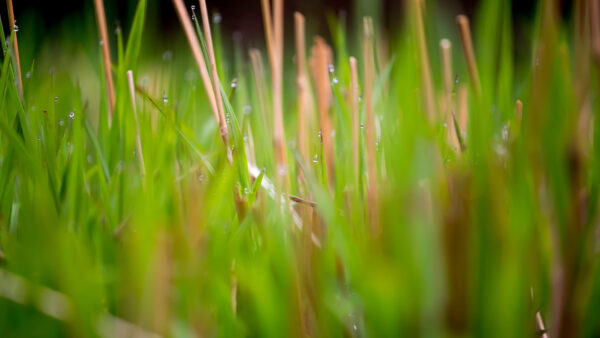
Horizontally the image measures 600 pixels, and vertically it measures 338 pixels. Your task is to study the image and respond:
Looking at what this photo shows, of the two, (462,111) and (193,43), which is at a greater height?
(193,43)

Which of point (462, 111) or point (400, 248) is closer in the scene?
point (400, 248)

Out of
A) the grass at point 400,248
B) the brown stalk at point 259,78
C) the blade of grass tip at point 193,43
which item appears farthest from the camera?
the brown stalk at point 259,78

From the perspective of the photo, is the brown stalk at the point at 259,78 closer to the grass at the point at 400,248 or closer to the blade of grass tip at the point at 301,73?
the blade of grass tip at the point at 301,73

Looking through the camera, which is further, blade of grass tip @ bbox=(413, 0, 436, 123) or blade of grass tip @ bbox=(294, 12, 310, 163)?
blade of grass tip @ bbox=(294, 12, 310, 163)

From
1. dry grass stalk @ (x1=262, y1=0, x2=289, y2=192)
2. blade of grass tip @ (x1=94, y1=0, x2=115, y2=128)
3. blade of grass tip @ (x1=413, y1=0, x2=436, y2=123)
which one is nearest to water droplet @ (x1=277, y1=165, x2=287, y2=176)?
dry grass stalk @ (x1=262, y1=0, x2=289, y2=192)

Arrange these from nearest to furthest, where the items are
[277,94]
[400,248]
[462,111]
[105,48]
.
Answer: [400,248], [277,94], [105,48], [462,111]

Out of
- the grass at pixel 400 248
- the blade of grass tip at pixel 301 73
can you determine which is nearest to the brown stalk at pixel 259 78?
the blade of grass tip at pixel 301 73

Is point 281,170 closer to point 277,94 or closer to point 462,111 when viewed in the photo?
point 277,94

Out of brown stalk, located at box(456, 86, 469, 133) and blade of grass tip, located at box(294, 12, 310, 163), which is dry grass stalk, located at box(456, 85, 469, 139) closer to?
brown stalk, located at box(456, 86, 469, 133)

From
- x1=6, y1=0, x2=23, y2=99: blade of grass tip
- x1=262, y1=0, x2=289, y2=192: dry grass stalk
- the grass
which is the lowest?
the grass

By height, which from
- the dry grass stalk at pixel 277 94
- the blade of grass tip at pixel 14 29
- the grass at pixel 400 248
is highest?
the blade of grass tip at pixel 14 29

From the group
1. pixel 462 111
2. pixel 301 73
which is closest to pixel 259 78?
pixel 301 73

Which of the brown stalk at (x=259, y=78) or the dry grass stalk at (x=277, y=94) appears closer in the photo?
the dry grass stalk at (x=277, y=94)
